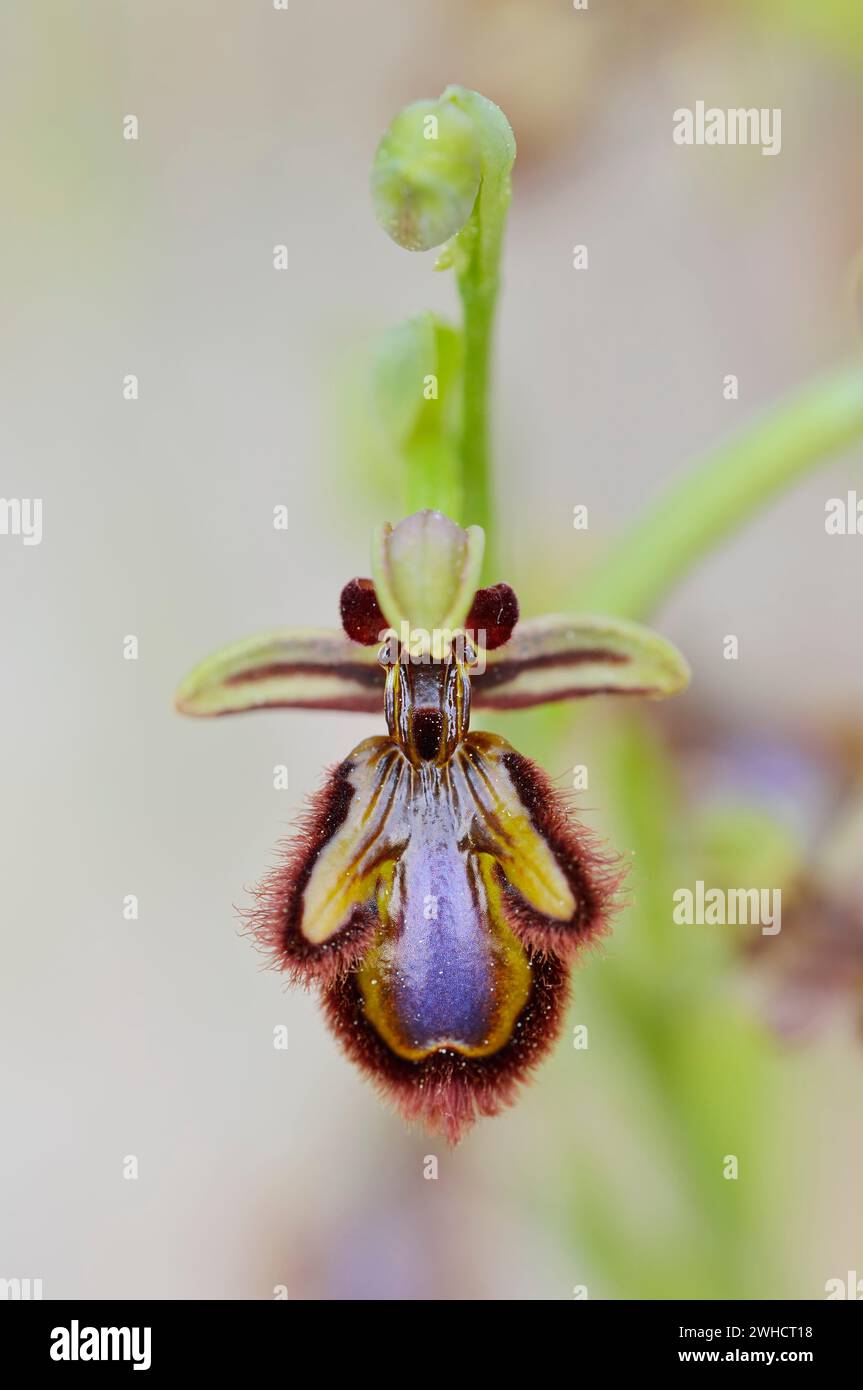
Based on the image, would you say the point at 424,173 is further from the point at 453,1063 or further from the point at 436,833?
the point at 453,1063

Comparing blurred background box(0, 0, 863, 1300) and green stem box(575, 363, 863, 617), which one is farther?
blurred background box(0, 0, 863, 1300)

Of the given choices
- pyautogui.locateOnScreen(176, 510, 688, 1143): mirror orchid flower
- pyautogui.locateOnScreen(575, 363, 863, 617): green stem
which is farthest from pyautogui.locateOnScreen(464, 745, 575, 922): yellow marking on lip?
pyautogui.locateOnScreen(575, 363, 863, 617): green stem

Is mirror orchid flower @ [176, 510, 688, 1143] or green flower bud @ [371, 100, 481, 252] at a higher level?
green flower bud @ [371, 100, 481, 252]

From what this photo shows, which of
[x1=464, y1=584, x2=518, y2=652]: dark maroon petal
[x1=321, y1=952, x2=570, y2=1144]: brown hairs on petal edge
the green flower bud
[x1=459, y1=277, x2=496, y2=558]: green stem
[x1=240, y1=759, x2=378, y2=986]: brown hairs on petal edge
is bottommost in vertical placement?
[x1=321, y1=952, x2=570, y2=1144]: brown hairs on petal edge

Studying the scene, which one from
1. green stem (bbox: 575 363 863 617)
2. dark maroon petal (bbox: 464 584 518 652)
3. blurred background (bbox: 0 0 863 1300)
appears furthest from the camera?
blurred background (bbox: 0 0 863 1300)

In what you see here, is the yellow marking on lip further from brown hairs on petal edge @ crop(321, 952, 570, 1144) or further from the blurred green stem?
the blurred green stem

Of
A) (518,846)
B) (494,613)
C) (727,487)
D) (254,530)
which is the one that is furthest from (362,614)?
(254,530)

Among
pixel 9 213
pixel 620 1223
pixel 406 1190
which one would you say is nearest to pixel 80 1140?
pixel 406 1190

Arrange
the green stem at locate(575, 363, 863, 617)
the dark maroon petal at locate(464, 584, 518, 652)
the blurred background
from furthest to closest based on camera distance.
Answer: the blurred background < the green stem at locate(575, 363, 863, 617) < the dark maroon petal at locate(464, 584, 518, 652)
